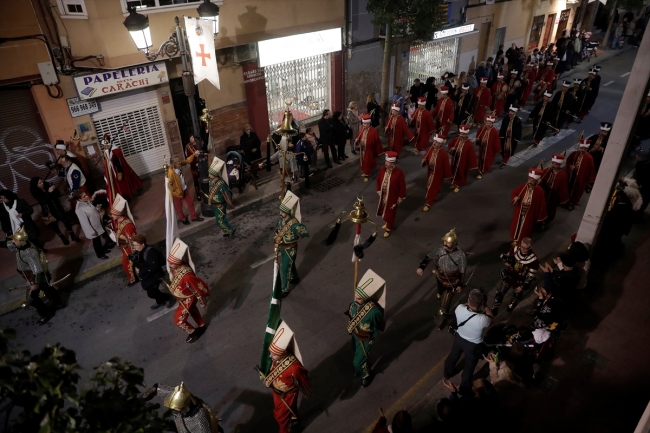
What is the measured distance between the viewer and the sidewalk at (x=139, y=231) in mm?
8744

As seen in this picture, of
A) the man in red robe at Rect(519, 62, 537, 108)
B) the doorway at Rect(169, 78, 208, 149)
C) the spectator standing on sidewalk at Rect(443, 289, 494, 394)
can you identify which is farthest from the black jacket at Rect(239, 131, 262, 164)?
the man in red robe at Rect(519, 62, 537, 108)

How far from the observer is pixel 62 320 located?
7.87 meters

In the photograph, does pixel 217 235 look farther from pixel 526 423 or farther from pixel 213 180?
pixel 526 423

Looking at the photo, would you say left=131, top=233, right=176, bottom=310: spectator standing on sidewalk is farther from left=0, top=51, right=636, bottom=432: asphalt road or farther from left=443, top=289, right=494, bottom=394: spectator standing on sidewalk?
left=443, top=289, right=494, bottom=394: spectator standing on sidewalk

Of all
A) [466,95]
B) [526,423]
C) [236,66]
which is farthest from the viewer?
[466,95]

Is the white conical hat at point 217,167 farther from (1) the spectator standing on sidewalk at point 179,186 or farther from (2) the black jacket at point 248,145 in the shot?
(2) the black jacket at point 248,145

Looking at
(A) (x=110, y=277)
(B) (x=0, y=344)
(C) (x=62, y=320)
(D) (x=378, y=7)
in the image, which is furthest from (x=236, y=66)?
(B) (x=0, y=344)

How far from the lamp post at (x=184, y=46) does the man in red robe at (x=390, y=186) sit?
13.0 feet

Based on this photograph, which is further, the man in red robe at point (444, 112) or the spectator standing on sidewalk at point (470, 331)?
the man in red robe at point (444, 112)

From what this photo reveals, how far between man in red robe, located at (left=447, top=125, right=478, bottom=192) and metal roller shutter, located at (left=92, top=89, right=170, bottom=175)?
800 centimetres

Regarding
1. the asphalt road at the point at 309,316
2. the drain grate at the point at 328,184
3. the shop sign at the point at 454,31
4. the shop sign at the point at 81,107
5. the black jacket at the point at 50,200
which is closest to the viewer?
the asphalt road at the point at 309,316

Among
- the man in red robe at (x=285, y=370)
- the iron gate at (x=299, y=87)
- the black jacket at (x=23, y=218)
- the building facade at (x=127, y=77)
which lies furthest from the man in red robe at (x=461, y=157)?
the black jacket at (x=23, y=218)

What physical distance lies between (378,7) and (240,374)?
11.4 m

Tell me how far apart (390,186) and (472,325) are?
4.34 meters
